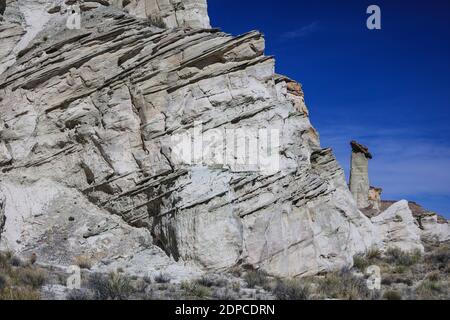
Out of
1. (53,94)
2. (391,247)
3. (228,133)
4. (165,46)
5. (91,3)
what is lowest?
(391,247)

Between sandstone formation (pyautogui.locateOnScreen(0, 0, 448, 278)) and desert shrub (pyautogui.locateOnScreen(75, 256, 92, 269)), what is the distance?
0.24 metres

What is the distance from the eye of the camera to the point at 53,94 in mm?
19297

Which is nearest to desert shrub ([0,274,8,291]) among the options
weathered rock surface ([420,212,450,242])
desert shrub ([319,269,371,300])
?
desert shrub ([319,269,371,300])

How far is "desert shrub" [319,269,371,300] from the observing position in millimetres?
13430

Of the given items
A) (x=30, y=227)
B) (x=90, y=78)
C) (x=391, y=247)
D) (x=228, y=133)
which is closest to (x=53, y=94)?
(x=90, y=78)

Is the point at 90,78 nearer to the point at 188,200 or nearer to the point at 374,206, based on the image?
the point at 188,200

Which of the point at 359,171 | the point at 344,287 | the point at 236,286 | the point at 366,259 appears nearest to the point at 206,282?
the point at 236,286

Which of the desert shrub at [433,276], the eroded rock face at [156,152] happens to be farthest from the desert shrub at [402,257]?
the desert shrub at [433,276]

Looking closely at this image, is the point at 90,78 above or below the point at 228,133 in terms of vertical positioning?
above

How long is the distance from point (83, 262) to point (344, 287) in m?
7.41

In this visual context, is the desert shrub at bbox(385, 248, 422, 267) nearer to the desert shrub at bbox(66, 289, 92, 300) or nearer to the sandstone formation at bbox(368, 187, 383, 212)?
the desert shrub at bbox(66, 289, 92, 300)

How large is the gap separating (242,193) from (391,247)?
8.32 m

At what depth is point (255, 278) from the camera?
14609 millimetres

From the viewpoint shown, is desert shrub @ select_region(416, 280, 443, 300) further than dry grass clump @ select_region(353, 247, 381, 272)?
No
